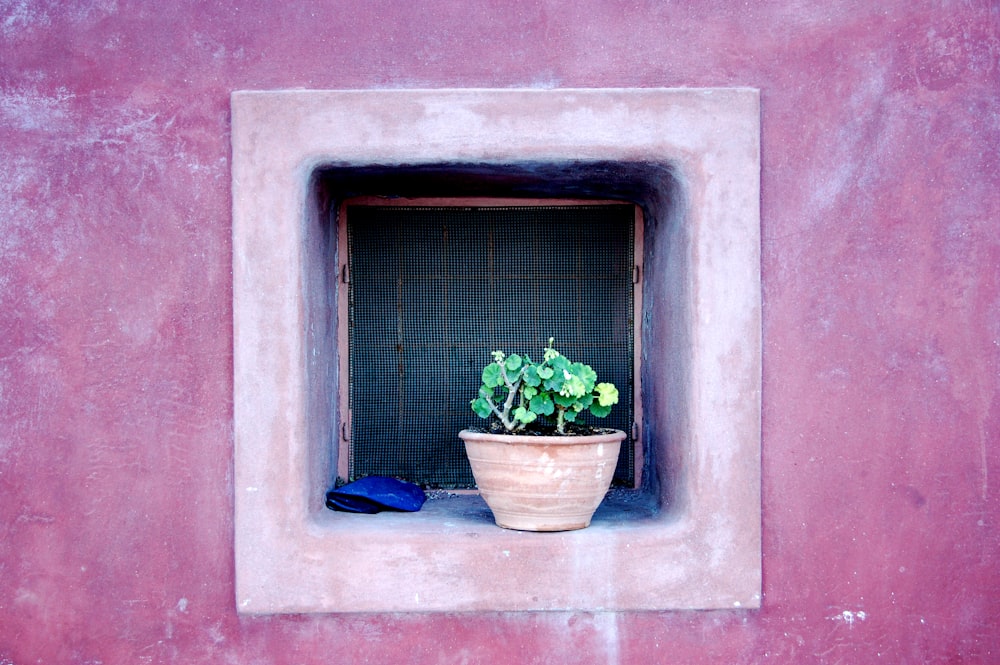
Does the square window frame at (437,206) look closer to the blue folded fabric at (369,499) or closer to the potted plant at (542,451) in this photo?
the blue folded fabric at (369,499)

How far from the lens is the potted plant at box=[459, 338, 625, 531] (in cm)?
264

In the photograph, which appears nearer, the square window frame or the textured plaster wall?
the textured plaster wall

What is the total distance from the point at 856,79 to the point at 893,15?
0.73 feet

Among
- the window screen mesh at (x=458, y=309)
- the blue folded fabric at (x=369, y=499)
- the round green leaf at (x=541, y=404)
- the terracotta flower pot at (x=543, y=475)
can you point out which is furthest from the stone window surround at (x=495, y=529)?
the window screen mesh at (x=458, y=309)

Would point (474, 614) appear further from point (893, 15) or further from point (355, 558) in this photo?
point (893, 15)

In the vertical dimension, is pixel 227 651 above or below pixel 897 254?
below

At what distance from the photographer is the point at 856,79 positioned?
2742mm

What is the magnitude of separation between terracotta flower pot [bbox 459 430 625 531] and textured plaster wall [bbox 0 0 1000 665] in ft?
1.01

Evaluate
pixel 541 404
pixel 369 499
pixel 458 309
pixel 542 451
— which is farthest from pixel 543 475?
pixel 458 309

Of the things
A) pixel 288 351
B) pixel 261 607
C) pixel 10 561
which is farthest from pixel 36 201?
pixel 261 607

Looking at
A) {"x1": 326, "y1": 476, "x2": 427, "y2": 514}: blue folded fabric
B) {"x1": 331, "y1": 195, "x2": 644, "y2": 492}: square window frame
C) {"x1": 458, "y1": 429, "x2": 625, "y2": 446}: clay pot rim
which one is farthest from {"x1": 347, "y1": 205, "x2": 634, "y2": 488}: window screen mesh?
{"x1": 458, "y1": 429, "x2": 625, "y2": 446}: clay pot rim

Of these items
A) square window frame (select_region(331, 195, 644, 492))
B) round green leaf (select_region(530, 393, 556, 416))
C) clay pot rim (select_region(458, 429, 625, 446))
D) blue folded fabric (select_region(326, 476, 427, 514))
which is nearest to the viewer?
clay pot rim (select_region(458, 429, 625, 446))

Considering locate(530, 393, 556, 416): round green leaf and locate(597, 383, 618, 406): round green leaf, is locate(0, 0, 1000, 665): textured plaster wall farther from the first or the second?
locate(530, 393, 556, 416): round green leaf

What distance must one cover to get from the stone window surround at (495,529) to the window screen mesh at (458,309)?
479mm
